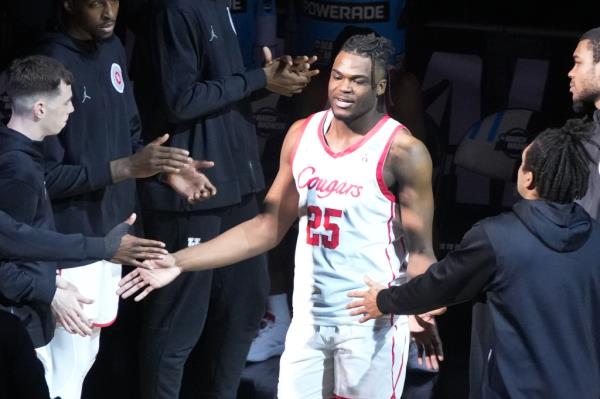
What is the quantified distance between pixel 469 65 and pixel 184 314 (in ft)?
6.28

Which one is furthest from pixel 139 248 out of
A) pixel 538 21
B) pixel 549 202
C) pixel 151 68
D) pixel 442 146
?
pixel 538 21

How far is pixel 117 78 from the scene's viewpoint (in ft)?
16.1

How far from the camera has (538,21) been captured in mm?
6383

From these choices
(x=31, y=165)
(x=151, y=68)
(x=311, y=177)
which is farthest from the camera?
(x=151, y=68)

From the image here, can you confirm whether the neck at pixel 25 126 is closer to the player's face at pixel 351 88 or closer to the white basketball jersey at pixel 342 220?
the white basketball jersey at pixel 342 220

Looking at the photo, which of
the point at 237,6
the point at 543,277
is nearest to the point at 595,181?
the point at 543,277

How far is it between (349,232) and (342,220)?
0.16 feet

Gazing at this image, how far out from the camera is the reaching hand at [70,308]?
4.66 meters

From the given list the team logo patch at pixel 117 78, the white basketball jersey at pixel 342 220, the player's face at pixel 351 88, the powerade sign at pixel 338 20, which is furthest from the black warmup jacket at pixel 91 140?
the powerade sign at pixel 338 20

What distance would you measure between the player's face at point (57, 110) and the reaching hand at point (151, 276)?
0.57 metres

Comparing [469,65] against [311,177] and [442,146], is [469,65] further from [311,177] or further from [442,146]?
[311,177]

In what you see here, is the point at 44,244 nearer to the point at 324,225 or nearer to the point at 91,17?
the point at 91,17

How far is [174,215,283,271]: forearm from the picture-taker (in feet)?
15.6

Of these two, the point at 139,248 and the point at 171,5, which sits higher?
the point at 171,5
